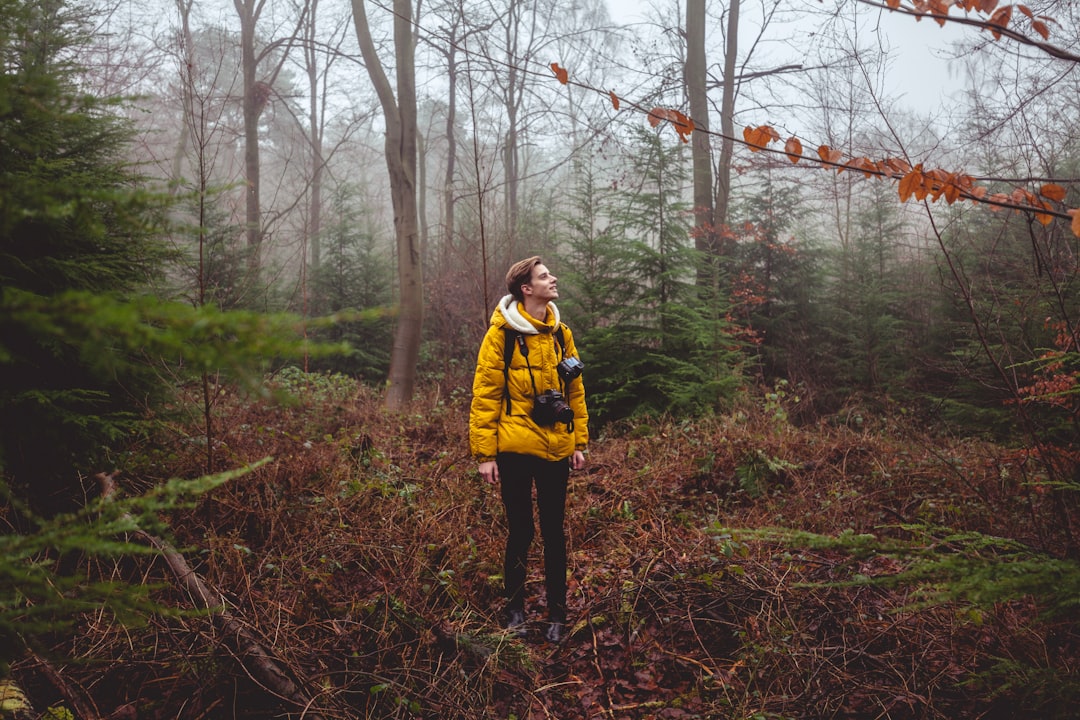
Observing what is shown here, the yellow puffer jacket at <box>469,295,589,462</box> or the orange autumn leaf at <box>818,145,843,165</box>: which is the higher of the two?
the orange autumn leaf at <box>818,145,843,165</box>

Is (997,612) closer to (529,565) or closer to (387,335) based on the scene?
(529,565)

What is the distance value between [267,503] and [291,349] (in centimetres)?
419

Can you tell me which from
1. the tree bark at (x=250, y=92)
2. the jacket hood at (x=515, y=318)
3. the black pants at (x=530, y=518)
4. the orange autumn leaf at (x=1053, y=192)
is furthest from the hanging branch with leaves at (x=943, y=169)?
the tree bark at (x=250, y=92)

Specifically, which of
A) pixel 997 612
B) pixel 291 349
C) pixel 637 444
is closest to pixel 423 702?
pixel 291 349

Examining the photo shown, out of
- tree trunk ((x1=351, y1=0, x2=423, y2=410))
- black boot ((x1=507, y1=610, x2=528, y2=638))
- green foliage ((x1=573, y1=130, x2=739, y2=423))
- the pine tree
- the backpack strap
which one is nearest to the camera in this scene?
the pine tree

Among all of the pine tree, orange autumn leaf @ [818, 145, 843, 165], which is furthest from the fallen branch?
orange autumn leaf @ [818, 145, 843, 165]

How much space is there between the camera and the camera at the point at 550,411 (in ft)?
11.7

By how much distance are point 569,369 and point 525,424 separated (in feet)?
1.52

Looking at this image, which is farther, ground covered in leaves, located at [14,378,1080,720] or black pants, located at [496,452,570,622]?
black pants, located at [496,452,570,622]

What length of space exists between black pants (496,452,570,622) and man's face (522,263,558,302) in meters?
0.99

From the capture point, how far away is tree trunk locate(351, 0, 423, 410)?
9367 mm

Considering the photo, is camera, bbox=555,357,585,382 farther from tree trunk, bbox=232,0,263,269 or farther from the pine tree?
tree trunk, bbox=232,0,263,269

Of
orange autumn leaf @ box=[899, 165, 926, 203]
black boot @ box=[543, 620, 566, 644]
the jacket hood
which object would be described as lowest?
black boot @ box=[543, 620, 566, 644]

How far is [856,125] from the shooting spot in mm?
12344
